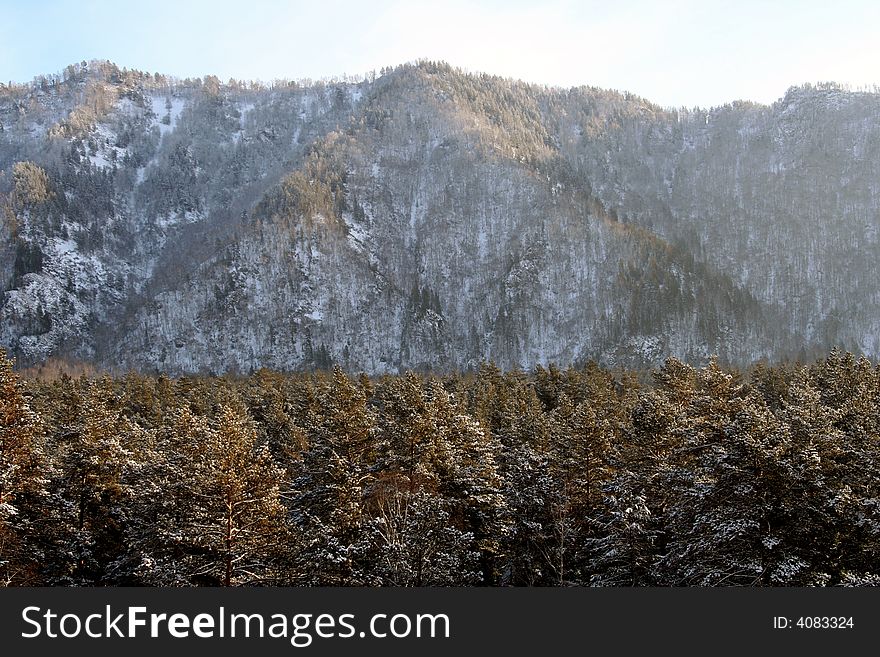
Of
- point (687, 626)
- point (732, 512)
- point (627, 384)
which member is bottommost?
point (687, 626)

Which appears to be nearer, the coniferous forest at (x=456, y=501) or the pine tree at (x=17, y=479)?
the coniferous forest at (x=456, y=501)

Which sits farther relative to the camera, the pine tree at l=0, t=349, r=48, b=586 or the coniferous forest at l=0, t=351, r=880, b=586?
the pine tree at l=0, t=349, r=48, b=586

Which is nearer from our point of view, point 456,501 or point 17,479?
point 17,479

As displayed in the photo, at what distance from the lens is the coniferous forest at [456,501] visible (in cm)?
2092

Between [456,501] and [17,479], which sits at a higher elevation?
[17,479]

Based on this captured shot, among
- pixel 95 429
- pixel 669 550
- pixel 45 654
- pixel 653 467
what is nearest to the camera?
pixel 45 654

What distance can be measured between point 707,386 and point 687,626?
18103mm

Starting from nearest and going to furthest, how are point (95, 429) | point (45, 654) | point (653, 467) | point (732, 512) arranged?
point (45, 654)
point (732, 512)
point (653, 467)
point (95, 429)

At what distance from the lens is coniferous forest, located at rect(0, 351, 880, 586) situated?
20.9 m

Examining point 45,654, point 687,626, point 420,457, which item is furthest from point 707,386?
point 45,654

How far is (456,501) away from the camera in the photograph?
2862 cm

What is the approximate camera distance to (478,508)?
94.4 feet

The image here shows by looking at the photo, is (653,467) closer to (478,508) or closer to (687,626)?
(478,508)

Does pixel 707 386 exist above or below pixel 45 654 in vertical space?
above
